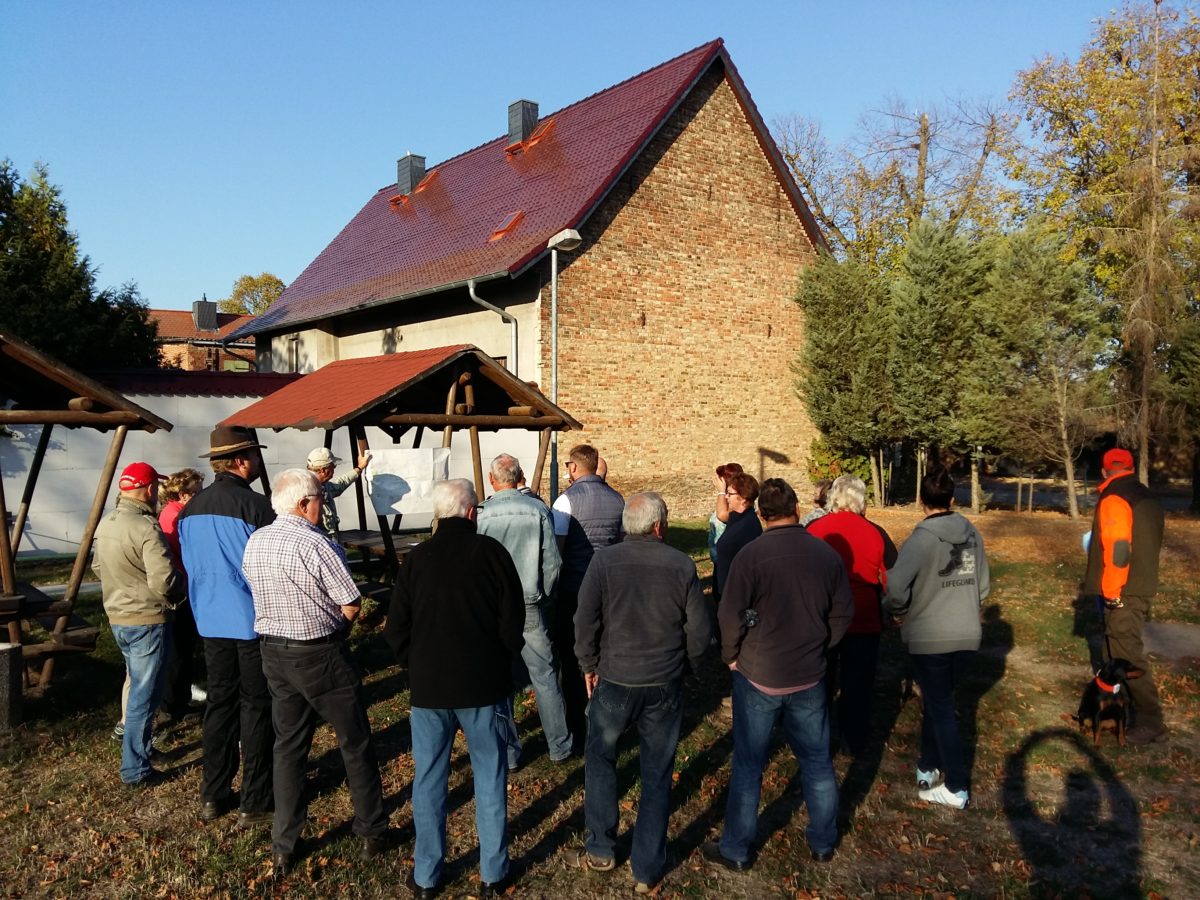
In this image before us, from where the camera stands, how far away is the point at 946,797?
496 centimetres

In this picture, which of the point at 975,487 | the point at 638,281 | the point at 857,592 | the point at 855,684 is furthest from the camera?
the point at 975,487

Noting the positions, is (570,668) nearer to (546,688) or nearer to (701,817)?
(546,688)

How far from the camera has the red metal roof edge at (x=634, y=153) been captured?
52.7ft

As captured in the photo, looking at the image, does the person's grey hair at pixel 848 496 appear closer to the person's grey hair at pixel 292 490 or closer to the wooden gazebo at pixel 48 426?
the person's grey hair at pixel 292 490

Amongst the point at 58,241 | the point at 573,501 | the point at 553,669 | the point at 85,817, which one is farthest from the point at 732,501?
the point at 58,241

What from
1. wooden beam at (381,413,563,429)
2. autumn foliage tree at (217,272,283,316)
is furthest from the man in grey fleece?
autumn foliage tree at (217,272,283,316)

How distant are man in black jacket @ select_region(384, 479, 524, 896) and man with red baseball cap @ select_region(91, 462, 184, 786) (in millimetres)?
2062

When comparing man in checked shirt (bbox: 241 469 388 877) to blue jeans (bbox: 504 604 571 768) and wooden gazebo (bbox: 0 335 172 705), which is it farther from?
wooden gazebo (bbox: 0 335 172 705)

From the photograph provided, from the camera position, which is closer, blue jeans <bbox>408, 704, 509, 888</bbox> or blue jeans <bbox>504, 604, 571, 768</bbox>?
blue jeans <bbox>408, 704, 509, 888</bbox>

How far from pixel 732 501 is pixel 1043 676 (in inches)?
Result: 140

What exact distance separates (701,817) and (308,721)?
215cm

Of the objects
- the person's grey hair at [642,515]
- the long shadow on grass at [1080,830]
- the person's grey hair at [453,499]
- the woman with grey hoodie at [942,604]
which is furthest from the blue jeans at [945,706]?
the person's grey hair at [453,499]

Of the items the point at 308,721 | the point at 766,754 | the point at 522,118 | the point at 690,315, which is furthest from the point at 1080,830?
the point at 522,118

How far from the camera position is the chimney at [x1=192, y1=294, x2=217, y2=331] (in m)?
51.2
